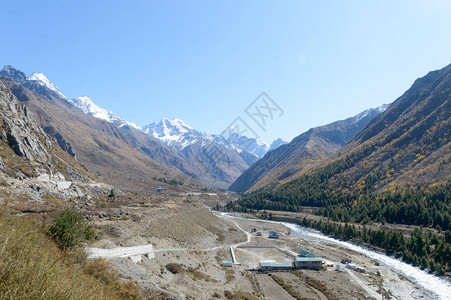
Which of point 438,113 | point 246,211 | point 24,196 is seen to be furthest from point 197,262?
point 438,113

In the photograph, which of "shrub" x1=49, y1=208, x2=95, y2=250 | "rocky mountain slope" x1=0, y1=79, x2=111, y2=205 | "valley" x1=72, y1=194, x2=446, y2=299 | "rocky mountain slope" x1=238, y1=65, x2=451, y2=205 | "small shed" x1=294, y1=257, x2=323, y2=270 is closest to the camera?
"shrub" x1=49, y1=208, x2=95, y2=250

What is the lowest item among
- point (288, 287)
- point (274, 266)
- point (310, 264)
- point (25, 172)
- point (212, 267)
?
point (310, 264)

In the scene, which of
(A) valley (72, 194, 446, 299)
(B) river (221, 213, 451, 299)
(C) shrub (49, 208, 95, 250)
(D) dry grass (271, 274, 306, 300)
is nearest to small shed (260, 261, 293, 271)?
(A) valley (72, 194, 446, 299)

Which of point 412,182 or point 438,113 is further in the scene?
point 438,113

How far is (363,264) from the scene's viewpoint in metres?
56.6

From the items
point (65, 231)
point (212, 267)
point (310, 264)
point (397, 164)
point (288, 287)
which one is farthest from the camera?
point (397, 164)

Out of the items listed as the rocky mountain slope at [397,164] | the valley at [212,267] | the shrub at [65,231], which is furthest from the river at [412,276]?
the rocky mountain slope at [397,164]

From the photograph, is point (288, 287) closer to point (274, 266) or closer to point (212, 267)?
point (274, 266)

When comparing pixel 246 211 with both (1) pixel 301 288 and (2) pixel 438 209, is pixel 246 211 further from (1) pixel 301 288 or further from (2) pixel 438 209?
(1) pixel 301 288

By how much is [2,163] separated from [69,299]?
66.4 m

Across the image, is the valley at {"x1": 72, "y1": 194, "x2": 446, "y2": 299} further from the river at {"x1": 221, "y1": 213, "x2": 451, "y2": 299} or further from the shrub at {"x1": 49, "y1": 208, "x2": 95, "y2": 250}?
the shrub at {"x1": 49, "y1": 208, "x2": 95, "y2": 250}

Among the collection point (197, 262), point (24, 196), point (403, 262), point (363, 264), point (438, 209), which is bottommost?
point (438, 209)

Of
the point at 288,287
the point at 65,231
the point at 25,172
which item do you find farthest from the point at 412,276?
the point at 25,172

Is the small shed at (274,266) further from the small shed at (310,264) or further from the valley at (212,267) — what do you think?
the valley at (212,267)
